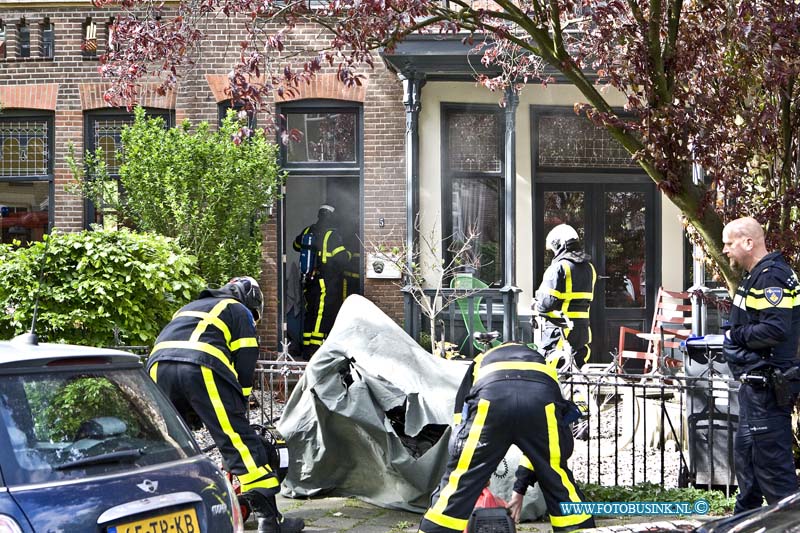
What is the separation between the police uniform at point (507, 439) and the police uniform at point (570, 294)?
508cm

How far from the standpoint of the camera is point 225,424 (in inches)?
239

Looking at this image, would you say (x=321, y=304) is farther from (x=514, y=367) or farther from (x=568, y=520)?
(x=568, y=520)

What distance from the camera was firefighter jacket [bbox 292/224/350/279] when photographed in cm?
1401

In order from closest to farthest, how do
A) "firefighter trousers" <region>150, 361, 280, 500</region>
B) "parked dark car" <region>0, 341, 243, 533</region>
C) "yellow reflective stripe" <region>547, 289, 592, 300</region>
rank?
1. "parked dark car" <region>0, 341, 243, 533</region>
2. "firefighter trousers" <region>150, 361, 280, 500</region>
3. "yellow reflective stripe" <region>547, 289, 592, 300</region>

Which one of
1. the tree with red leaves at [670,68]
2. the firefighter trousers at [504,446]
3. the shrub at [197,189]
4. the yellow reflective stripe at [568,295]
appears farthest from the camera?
the shrub at [197,189]

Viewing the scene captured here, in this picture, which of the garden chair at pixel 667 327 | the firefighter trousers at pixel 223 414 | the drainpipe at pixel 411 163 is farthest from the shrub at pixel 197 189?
the firefighter trousers at pixel 223 414

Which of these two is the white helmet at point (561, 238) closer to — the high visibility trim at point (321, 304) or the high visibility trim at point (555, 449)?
the high visibility trim at point (321, 304)

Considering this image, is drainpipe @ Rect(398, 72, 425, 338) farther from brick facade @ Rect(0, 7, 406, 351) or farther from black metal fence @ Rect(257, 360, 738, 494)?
black metal fence @ Rect(257, 360, 738, 494)

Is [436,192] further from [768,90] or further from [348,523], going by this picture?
[348,523]

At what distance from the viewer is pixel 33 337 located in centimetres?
436

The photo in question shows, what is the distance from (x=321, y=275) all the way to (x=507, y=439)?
9.17 metres

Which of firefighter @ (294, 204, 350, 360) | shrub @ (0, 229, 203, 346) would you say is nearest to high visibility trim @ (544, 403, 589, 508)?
shrub @ (0, 229, 203, 346)

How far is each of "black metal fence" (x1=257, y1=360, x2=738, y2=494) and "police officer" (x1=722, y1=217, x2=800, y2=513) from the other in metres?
1.19

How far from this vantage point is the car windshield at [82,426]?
366cm
